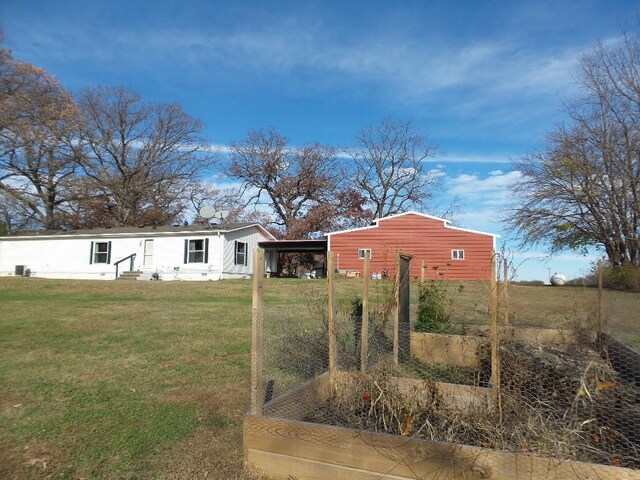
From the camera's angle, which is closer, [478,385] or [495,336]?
[495,336]

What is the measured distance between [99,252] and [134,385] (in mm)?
22115

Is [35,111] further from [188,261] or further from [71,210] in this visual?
[188,261]

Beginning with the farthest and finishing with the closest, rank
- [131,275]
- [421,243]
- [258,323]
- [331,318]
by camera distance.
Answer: [421,243] < [131,275] < [331,318] < [258,323]

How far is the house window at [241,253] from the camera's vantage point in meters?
24.1

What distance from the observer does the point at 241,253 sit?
24703 millimetres

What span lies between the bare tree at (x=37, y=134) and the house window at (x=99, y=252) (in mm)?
9603

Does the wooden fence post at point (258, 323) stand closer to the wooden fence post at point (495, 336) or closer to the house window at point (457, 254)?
the wooden fence post at point (495, 336)

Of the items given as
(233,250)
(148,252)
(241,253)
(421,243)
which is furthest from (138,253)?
(421,243)

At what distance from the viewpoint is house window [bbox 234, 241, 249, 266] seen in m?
24.1

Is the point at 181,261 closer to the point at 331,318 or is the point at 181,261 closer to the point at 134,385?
the point at 134,385

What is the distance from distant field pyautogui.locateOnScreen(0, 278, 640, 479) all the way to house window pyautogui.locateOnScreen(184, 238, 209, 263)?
12.5m

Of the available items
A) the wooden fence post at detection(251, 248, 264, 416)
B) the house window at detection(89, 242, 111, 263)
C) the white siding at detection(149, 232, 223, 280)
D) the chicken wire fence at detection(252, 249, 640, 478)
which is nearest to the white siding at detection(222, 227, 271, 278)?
the white siding at detection(149, 232, 223, 280)

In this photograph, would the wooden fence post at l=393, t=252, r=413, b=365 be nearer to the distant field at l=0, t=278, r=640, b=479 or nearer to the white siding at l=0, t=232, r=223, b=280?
the distant field at l=0, t=278, r=640, b=479

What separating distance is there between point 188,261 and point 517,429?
21.5m
